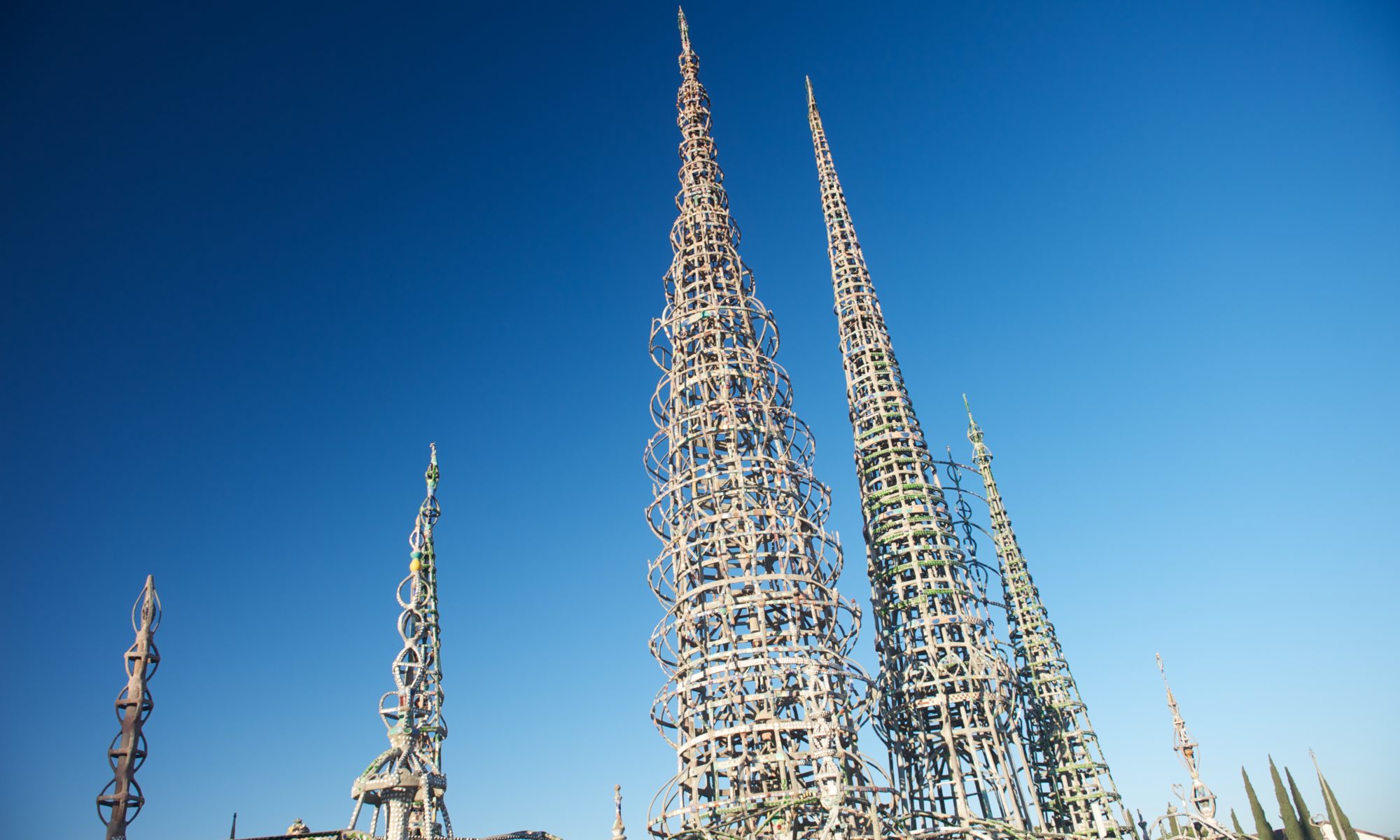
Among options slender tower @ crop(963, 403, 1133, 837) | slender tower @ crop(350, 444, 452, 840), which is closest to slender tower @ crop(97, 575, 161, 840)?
slender tower @ crop(350, 444, 452, 840)

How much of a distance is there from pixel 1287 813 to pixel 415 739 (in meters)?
59.0

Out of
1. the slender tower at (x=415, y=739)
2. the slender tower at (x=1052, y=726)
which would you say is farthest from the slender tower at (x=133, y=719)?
the slender tower at (x=1052, y=726)

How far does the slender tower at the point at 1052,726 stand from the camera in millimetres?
66375

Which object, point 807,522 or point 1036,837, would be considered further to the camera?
point 807,522

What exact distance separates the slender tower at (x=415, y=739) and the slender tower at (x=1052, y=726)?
36.3m

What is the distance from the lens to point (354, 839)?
5069cm

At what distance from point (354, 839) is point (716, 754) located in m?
20.7

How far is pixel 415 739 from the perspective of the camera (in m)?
57.7

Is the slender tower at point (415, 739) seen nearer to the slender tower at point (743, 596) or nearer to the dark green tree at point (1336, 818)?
the slender tower at point (743, 596)

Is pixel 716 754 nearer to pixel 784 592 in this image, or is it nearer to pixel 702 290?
pixel 784 592

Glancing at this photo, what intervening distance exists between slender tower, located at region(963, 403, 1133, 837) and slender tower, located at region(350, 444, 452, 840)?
36296 millimetres

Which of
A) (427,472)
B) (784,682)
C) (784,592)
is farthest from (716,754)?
(427,472)

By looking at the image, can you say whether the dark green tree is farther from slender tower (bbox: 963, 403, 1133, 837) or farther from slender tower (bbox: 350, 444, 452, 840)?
slender tower (bbox: 350, 444, 452, 840)

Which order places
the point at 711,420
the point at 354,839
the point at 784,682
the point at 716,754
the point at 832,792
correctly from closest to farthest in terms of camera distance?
the point at 832,792 → the point at 716,754 → the point at 784,682 → the point at 354,839 → the point at 711,420
